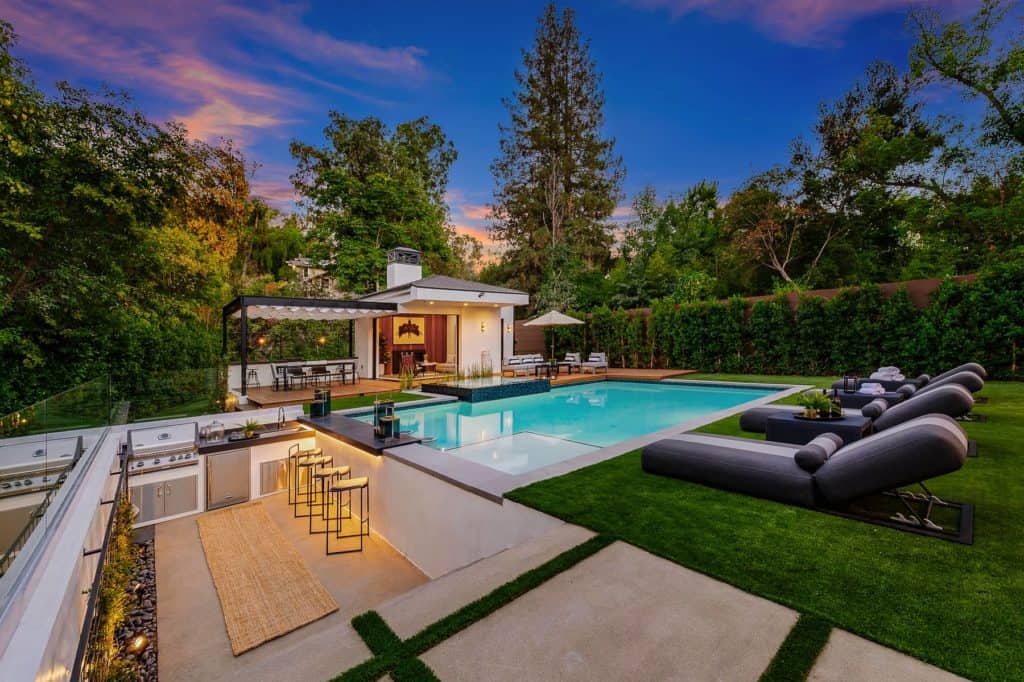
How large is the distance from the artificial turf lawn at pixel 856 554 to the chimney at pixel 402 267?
13.0 metres

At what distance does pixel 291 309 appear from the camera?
11.3 m

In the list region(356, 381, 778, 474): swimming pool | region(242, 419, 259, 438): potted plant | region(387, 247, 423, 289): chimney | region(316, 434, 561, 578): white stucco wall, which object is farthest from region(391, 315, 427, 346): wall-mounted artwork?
region(316, 434, 561, 578): white stucco wall

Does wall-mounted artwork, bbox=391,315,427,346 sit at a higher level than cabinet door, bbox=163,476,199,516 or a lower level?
higher

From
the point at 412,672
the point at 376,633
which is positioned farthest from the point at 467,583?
the point at 412,672

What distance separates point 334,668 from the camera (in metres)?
1.90

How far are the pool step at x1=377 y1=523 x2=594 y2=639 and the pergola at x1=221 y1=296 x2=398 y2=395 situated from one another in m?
8.82

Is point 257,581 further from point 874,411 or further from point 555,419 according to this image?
point 874,411

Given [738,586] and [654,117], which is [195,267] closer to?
[738,586]

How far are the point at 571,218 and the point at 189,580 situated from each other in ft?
80.3

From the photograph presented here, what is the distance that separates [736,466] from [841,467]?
771 millimetres

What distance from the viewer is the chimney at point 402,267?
15.9m

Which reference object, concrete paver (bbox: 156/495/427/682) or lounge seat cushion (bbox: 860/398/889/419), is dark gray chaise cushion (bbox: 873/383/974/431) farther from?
concrete paver (bbox: 156/495/427/682)

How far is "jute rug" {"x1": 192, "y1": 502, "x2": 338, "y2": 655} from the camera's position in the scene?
4289 mm

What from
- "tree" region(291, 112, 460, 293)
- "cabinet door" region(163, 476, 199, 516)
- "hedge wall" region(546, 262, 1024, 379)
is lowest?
"cabinet door" region(163, 476, 199, 516)
